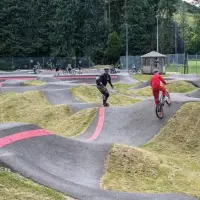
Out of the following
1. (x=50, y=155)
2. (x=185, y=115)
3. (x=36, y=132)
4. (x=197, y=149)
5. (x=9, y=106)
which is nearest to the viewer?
(x=50, y=155)

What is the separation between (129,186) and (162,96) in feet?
25.1

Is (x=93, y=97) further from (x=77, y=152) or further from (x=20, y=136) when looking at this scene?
(x=20, y=136)

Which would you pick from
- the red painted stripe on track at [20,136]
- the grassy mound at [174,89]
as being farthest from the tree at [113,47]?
the red painted stripe on track at [20,136]

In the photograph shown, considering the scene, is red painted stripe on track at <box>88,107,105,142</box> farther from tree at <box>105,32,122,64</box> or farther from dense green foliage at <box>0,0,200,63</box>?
dense green foliage at <box>0,0,200,63</box>

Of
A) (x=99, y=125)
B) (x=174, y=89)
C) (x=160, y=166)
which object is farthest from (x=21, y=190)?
(x=174, y=89)

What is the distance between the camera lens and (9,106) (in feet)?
83.7

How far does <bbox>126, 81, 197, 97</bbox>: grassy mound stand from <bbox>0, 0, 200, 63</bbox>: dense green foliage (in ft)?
164

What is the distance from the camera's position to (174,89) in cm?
3092

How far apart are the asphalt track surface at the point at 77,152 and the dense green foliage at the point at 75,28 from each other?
6387cm

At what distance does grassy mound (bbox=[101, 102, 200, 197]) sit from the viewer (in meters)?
10.6

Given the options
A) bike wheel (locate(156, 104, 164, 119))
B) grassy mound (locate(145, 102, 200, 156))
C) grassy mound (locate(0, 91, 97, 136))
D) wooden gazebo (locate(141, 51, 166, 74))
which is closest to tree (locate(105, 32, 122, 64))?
wooden gazebo (locate(141, 51, 166, 74))

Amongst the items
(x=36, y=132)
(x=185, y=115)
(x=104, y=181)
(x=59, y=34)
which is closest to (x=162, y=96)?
(x=185, y=115)

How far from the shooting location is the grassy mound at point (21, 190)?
8289mm

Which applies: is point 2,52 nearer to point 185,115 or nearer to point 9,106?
point 9,106
